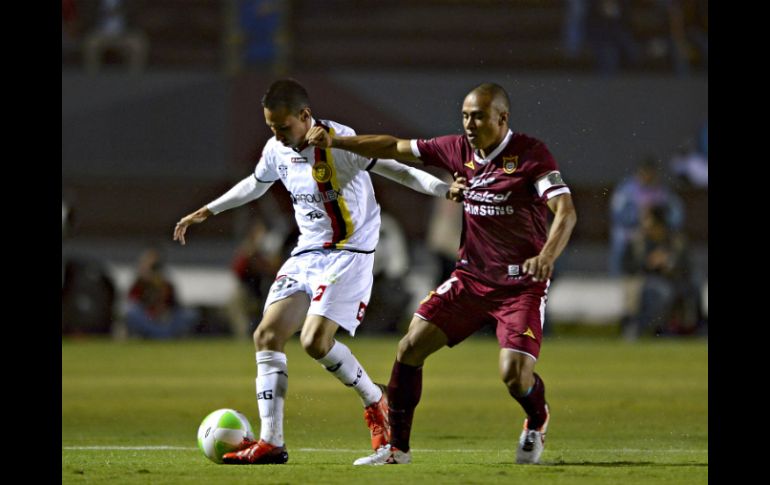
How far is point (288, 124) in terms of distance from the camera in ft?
29.5

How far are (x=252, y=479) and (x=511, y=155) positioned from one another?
2.47 metres

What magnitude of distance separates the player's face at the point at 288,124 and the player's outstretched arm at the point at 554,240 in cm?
163

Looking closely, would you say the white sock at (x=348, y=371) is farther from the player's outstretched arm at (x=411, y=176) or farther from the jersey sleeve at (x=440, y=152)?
the jersey sleeve at (x=440, y=152)

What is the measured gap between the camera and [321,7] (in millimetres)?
26156

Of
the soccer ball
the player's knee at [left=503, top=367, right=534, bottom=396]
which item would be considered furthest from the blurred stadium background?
the player's knee at [left=503, top=367, right=534, bottom=396]

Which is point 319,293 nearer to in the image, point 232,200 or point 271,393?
point 271,393

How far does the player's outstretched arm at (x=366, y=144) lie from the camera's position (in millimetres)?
8766

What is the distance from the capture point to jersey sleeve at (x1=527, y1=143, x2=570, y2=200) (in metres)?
8.55

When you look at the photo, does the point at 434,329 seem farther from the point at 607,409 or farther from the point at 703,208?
Answer: the point at 703,208

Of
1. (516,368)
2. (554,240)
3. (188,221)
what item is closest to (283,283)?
(188,221)

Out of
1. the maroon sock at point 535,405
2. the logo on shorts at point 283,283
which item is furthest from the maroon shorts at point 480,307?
the logo on shorts at point 283,283

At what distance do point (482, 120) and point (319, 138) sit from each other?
977 mm

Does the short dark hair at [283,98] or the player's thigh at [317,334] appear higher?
the short dark hair at [283,98]

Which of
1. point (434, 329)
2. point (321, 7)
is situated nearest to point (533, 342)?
point (434, 329)
